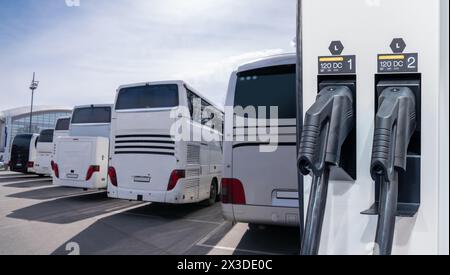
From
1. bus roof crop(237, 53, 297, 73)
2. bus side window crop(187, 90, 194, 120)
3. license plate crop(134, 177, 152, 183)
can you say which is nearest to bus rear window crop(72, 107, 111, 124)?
license plate crop(134, 177, 152, 183)

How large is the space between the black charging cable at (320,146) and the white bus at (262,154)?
2.47m

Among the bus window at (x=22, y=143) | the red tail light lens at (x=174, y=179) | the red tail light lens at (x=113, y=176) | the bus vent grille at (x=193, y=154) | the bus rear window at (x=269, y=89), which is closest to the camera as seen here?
the bus rear window at (x=269, y=89)

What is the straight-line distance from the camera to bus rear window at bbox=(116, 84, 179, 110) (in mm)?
7004

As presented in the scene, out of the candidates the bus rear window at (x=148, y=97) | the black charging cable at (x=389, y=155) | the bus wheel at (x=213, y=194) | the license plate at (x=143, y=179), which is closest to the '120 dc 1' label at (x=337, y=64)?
the black charging cable at (x=389, y=155)

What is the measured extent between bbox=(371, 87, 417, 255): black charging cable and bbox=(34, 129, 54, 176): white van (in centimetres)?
1598

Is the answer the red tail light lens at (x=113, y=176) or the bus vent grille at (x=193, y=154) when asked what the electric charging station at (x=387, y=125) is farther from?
the red tail light lens at (x=113, y=176)

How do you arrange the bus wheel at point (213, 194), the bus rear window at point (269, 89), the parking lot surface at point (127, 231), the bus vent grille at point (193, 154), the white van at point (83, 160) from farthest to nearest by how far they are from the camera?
the white van at point (83, 160) < the bus wheel at point (213, 194) < the bus vent grille at point (193, 154) < the parking lot surface at point (127, 231) < the bus rear window at point (269, 89)

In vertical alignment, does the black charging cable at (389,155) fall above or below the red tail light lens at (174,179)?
above

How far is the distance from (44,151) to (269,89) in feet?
46.5

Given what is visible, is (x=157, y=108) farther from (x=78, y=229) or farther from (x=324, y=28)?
(x=324, y=28)

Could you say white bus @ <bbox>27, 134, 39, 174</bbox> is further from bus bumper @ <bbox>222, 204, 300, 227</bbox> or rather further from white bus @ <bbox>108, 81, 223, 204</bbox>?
Answer: bus bumper @ <bbox>222, 204, 300, 227</bbox>

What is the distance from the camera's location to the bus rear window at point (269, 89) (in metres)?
4.05
